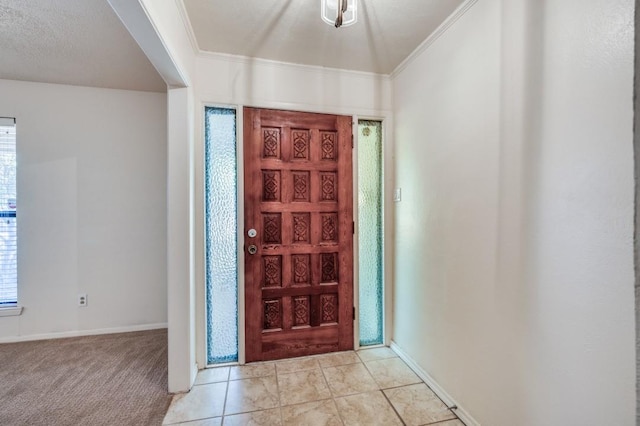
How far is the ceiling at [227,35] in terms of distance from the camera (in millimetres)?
1623

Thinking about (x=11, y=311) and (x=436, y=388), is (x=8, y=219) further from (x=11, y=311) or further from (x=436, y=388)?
(x=436, y=388)

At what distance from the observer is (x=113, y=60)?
87.1 inches

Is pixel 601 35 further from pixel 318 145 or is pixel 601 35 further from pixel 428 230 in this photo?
pixel 318 145

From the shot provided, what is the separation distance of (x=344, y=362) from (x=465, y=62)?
221 centimetres

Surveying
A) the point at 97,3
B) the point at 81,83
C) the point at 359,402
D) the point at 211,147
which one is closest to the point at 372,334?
the point at 359,402

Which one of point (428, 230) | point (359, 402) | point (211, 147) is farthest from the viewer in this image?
point (211, 147)

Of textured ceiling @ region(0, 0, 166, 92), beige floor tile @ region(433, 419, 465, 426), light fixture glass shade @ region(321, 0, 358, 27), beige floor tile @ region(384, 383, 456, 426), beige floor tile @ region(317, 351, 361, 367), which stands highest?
textured ceiling @ region(0, 0, 166, 92)

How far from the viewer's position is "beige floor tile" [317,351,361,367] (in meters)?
2.19

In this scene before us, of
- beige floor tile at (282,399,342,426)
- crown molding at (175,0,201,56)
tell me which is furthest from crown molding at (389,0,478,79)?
beige floor tile at (282,399,342,426)

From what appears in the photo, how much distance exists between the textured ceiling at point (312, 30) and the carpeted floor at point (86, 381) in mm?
2387

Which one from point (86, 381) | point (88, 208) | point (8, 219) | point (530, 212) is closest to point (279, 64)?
point (530, 212)

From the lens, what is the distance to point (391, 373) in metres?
2.06

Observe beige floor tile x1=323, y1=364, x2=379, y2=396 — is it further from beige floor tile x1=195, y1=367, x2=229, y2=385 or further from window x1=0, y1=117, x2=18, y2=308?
window x1=0, y1=117, x2=18, y2=308

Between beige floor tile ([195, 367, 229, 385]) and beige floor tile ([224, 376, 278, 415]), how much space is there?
0.10 metres
